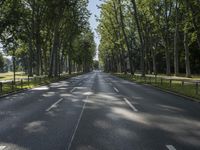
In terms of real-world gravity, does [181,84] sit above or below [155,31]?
below

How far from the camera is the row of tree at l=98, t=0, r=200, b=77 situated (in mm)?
50069

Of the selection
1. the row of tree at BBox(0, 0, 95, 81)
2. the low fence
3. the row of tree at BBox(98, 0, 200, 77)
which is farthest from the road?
the row of tree at BBox(0, 0, 95, 81)

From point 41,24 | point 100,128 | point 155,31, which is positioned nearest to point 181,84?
point 100,128

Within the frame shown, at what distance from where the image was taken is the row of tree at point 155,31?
5007 centimetres

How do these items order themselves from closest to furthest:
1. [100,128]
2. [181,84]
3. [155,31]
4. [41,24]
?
[100,128], [181,84], [41,24], [155,31]

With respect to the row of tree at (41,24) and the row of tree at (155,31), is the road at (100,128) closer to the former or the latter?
the row of tree at (155,31)

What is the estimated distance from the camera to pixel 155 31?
6588 cm

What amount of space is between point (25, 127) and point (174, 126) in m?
4.43

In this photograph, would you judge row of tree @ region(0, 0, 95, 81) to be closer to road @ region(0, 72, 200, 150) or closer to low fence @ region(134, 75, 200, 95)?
low fence @ region(134, 75, 200, 95)

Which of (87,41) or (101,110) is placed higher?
(87,41)

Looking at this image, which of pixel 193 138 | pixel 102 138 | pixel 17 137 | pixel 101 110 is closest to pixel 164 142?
pixel 193 138

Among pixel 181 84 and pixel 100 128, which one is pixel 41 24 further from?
pixel 100 128

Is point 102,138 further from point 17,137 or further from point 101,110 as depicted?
point 101,110

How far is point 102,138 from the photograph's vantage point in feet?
28.9
